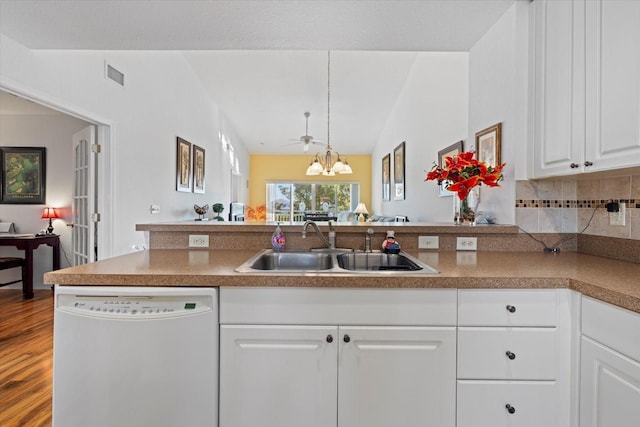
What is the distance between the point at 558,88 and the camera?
5.26 ft

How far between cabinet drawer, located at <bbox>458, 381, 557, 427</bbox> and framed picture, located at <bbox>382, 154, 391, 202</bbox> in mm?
5050

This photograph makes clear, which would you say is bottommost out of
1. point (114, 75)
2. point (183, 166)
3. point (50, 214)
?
point (50, 214)

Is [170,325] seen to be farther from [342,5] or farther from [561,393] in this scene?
[342,5]

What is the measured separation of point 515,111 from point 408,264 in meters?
1.05

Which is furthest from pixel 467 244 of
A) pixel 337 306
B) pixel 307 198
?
pixel 307 198

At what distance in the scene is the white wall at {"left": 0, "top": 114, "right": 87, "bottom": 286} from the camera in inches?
179

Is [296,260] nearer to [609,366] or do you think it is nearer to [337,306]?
[337,306]

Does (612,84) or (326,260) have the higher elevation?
(612,84)

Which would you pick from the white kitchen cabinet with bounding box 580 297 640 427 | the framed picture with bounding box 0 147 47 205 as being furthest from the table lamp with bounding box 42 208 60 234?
the white kitchen cabinet with bounding box 580 297 640 427

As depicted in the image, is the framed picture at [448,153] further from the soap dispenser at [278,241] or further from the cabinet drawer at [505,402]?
the cabinet drawer at [505,402]

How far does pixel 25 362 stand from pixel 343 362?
8.24 feet

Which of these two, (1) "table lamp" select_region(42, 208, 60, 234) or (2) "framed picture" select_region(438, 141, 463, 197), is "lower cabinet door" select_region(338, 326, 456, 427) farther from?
(1) "table lamp" select_region(42, 208, 60, 234)

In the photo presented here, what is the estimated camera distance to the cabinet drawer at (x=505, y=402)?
1275mm

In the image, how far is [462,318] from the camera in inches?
50.2
